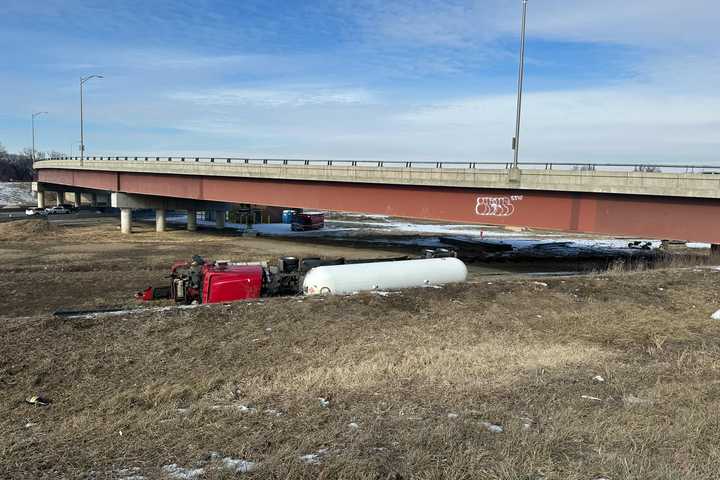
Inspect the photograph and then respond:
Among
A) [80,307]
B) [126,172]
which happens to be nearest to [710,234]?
[80,307]

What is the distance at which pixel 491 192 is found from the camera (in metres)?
29.3

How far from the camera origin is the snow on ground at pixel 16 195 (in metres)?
106

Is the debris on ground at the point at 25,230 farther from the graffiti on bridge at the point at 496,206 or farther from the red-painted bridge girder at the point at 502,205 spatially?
the graffiti on bridge at the point at 496,206

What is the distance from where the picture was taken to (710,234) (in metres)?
22.8

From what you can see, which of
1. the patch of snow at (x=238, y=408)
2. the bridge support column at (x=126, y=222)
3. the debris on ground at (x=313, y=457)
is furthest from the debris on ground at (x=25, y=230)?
the debris on ground at (x=313, y=457)

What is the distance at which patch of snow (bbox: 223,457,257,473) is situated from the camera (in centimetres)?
617

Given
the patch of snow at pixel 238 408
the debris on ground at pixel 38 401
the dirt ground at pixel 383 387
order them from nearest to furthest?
the dirt ground at pixel 383 387
the patch of snow at pixel 238 408
the debris on ground at pixel 38 401

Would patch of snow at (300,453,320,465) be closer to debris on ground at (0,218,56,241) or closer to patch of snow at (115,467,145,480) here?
patch of snow at (115,467,145,480)

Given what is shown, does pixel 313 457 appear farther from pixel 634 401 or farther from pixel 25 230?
pixel 25 230

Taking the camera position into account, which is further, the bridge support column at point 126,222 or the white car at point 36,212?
the white car at point 36,212

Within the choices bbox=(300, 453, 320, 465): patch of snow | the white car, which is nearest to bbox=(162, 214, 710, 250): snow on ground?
the white car

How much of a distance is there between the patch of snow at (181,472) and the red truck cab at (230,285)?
1314cm

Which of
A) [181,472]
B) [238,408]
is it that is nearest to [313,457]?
[181,472]

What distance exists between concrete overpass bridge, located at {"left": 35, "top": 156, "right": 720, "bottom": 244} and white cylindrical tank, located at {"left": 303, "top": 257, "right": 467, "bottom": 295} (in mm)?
8939
